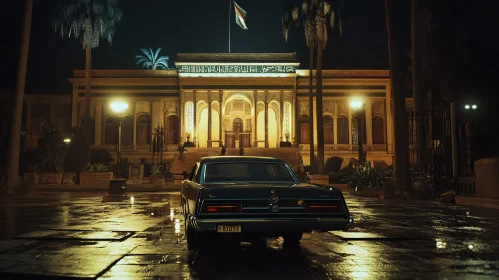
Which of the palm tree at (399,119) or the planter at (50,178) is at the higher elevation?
the palm tree at (399,119)

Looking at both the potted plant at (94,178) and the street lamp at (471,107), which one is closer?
the street lamp at (471,107)

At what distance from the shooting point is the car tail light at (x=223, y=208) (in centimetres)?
652

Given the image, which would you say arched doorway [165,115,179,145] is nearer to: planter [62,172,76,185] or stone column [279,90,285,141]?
stone column [279,90,285,141]

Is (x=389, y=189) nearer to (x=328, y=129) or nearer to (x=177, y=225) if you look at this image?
(x=177, y=225)

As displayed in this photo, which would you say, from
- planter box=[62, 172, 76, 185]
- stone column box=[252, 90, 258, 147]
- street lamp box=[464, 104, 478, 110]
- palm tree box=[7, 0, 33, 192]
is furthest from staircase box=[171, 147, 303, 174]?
street lamp box=[464, 104, 478, 110]

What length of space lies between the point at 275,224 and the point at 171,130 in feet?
166

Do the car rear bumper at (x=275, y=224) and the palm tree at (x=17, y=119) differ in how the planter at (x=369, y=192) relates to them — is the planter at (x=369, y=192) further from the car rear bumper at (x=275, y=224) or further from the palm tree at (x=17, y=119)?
the car rear bumper at (x=275, y=224)

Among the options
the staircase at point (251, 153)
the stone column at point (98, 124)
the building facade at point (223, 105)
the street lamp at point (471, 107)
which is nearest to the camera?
A: the street lamp at point (471, 107)

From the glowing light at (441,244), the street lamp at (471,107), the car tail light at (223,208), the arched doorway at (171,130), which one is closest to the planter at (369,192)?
the street lamp at (471,107)

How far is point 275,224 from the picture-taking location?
651 centimetres

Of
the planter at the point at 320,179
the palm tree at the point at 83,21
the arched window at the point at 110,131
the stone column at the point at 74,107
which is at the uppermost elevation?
the palm tree at the point at 83,21

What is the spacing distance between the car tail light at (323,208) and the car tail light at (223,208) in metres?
0.92

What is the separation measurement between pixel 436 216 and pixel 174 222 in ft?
22.1

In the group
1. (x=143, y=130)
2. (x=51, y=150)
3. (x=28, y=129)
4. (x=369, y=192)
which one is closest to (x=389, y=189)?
(x=369, y=192)
